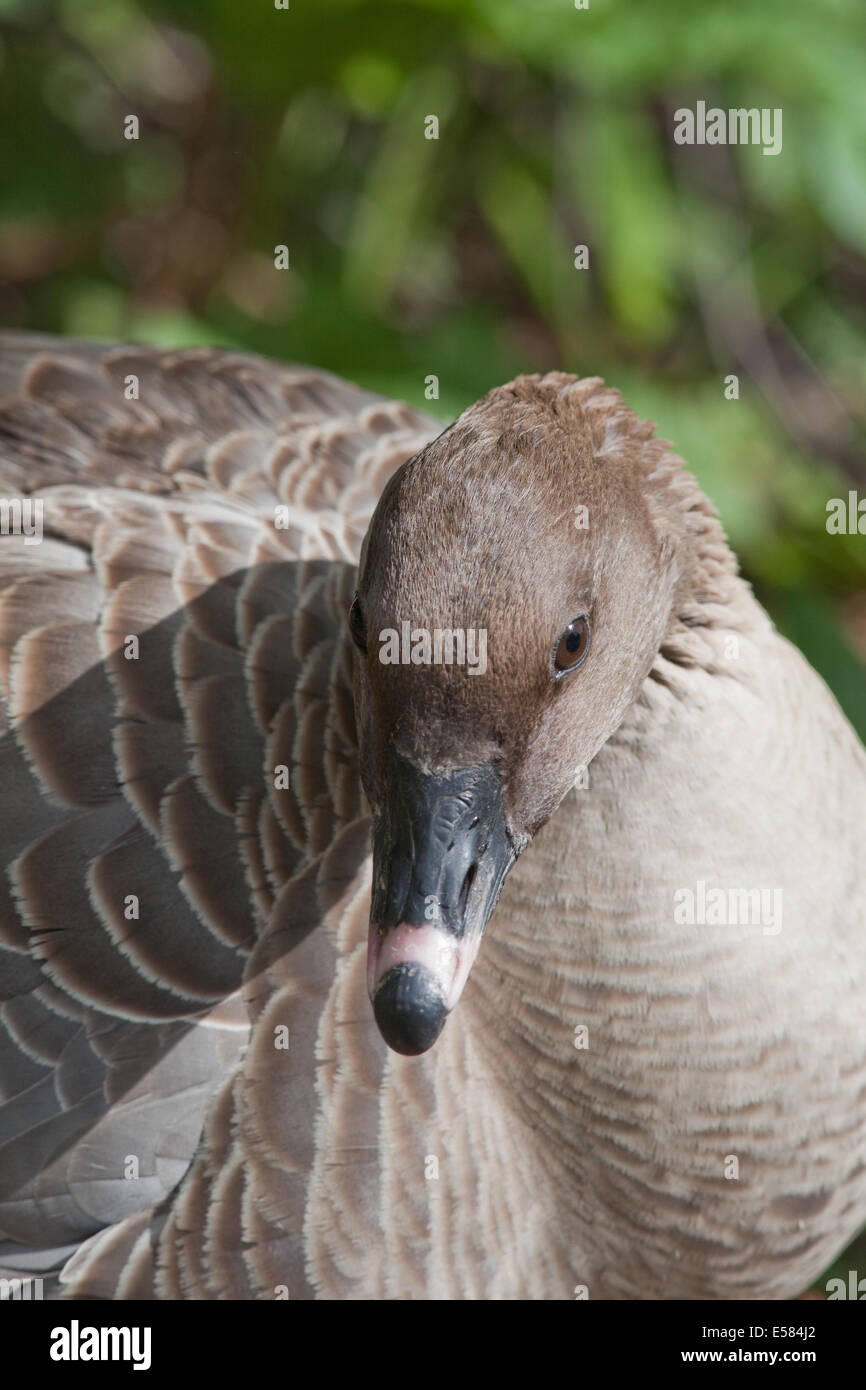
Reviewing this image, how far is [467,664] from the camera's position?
2270 millimetres

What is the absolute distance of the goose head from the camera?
2.27m

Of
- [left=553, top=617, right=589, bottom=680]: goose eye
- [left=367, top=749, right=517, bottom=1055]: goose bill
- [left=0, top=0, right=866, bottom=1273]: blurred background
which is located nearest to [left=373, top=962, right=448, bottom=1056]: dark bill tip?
[left=367, top=749, right=517, bottom=1055]: goose bill

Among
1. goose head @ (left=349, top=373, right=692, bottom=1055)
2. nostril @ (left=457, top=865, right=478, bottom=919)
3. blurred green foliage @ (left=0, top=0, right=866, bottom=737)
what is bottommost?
nostril @ (left=457, top=865, right=478, bottom=919)

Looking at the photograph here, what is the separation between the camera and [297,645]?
9.85ft

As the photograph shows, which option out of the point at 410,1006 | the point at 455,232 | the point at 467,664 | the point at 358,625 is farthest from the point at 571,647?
the point at 455,232

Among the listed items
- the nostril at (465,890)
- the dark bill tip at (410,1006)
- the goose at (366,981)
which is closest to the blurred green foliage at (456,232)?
the goose at (366,981)

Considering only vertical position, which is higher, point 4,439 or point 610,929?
point 4,439

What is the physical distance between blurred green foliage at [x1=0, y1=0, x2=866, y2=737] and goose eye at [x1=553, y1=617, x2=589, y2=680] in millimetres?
2312

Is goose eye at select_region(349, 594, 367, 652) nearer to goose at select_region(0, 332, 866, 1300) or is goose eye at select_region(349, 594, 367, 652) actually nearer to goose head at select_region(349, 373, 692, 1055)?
goose head at select_region(349, 373, 692, 1055)

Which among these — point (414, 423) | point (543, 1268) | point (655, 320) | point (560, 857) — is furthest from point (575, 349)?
point (543, 1268)

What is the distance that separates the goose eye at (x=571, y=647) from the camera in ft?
7.84

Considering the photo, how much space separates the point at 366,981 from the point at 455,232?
457cm

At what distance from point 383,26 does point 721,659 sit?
271 cm
